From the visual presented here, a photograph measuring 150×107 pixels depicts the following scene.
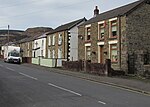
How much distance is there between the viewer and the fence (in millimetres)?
26908

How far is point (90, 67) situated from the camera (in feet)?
101

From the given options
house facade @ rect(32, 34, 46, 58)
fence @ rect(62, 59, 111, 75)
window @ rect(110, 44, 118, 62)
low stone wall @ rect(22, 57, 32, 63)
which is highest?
house facade @ rect(32, 34, 46, 58)

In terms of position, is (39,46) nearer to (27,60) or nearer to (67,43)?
(27,60)

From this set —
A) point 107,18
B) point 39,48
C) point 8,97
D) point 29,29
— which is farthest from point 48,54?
point 29,29

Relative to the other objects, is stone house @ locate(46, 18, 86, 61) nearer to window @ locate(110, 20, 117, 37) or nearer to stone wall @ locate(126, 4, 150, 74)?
window @ locate(110, 20, 117, 37)

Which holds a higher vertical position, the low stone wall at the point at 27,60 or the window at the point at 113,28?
the window at the point at 113,28

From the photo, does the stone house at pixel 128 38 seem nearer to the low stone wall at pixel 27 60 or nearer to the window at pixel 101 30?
the window at pixel 101 30

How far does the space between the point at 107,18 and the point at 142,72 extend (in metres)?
9.12

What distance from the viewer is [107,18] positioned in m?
32.9

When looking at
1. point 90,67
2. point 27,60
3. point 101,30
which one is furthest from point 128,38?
point 27,60

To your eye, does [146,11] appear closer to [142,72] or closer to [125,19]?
[125,19]

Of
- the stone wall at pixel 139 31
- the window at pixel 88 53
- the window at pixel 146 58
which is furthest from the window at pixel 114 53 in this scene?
the window at pixel 88 53

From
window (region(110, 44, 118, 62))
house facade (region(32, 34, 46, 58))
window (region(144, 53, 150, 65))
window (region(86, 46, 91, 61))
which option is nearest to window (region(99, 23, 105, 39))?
window (region(110, 44, 118, 62))

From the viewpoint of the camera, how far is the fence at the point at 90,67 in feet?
88.3
